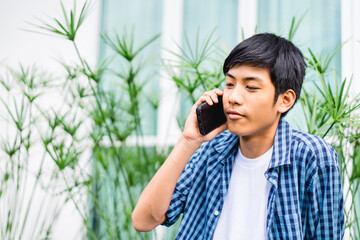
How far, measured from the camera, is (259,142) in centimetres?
111

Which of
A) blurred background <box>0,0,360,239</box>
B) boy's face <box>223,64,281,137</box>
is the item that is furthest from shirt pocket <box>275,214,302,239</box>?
blurred background <box>0,0,360,239</box>

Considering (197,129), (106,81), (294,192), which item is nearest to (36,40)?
(106,81)

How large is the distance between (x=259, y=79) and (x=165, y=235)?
173 cm

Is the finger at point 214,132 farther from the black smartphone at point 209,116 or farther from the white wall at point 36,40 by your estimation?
the white wall at point 36,40

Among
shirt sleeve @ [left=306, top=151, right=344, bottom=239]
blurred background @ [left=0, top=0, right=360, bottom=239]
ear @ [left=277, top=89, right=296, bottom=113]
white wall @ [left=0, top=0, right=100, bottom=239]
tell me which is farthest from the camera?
white wall @ [left=0, top=0, right=100, bottom=239]

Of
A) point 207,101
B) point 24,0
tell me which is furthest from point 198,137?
point 24,0

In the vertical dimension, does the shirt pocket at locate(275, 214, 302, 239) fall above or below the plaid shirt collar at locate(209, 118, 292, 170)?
below

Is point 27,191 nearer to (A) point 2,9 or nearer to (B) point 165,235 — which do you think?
(B) point 165,235

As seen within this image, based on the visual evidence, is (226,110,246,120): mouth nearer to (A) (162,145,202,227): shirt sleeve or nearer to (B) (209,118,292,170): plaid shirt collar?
(B) (209,118,292,170): plaid shirt collar

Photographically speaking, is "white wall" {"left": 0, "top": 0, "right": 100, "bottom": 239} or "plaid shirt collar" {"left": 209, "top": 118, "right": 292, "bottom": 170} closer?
"plaid shirt collar" {"left": 209, "top": 118, "right": 292, "bottom": 170}

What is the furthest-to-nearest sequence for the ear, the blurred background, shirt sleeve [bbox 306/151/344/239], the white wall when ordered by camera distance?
the white wall → the blurred background → the ear → shirt sleeve [bbox 306/151/344/239]

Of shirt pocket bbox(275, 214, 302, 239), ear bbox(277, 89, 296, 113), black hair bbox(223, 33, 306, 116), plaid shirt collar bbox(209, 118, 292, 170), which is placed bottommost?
shirt pocket bbox(275, 214, 302, 239)

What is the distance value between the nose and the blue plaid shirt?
0.16 metres

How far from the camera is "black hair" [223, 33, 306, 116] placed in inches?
41.3
